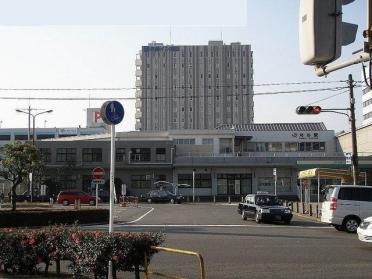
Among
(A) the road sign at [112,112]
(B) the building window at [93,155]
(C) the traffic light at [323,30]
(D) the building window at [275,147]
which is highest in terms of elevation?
(D) the building window at [275,147]

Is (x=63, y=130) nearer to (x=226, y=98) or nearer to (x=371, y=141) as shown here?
(x=226, y=98)

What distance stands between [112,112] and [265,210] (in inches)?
773

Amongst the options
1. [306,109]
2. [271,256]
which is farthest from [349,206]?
[271,256]

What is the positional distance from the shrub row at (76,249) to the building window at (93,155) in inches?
2676

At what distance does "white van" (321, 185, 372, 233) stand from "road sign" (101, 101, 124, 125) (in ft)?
49.0

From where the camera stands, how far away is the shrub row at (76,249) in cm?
940

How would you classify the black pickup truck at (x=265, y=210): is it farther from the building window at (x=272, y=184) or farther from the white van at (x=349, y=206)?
the building window at (x=272, y=184)

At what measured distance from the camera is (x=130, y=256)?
368 inches

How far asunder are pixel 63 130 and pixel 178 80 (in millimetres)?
32706

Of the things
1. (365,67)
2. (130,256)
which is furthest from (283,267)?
(365,67)

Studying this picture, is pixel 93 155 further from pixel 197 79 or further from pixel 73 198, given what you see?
pixel 197 79

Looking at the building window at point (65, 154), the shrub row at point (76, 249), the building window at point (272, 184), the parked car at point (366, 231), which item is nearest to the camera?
the shrub row at point (76, 249)

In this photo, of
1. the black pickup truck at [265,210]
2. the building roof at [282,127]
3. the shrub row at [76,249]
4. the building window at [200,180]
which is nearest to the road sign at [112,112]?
the shrub row at [76,249]

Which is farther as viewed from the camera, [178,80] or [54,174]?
[178,80]
